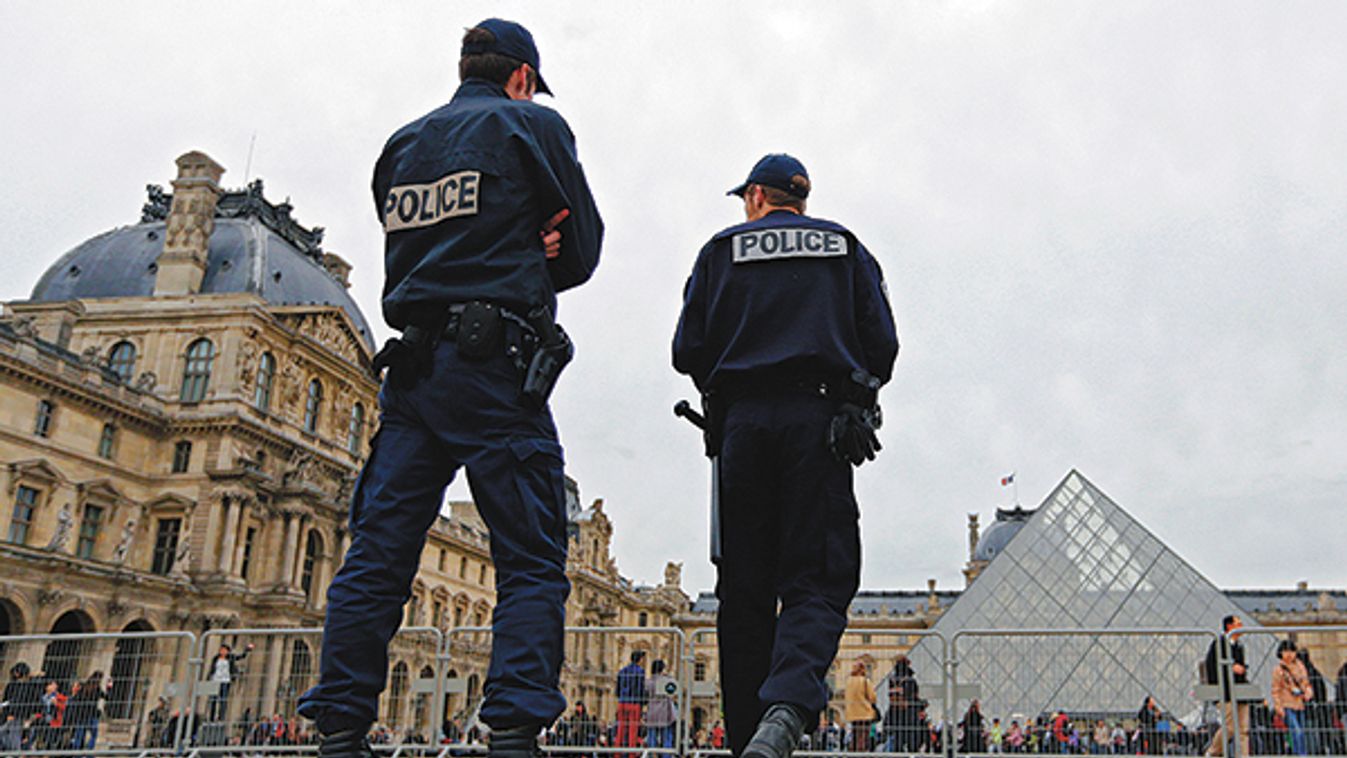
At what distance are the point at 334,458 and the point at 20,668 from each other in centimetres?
3701

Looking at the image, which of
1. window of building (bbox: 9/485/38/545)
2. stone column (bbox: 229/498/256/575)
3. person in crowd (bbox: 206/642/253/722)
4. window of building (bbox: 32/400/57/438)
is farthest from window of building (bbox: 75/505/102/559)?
person in crowd (bbox: 206/642/253/722)

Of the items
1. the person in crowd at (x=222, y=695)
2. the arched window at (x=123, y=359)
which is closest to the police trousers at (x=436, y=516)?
the person in crowd at (x=222, y=695)

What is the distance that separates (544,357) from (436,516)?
0.53 metres

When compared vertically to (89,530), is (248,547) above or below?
above

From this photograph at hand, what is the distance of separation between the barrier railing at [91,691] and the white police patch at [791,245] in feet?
21.9

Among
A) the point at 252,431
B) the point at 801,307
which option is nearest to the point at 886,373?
the point at 801,307

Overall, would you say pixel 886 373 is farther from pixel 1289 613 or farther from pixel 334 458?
pixel 1289 613

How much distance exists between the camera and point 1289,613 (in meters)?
86.8

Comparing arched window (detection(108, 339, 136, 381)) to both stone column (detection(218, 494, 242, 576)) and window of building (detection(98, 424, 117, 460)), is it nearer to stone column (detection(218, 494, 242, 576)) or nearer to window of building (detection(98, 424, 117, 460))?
window of building (detection(98, 424, 117, 460))

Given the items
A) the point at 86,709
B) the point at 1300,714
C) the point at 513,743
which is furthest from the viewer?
the point at 86,709

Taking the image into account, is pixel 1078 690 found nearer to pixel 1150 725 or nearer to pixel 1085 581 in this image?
pixel 1150 725

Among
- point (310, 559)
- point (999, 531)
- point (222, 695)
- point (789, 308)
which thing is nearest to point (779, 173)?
point (789, 308)

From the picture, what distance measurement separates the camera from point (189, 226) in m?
43.5

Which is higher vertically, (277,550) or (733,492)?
(277,550)
